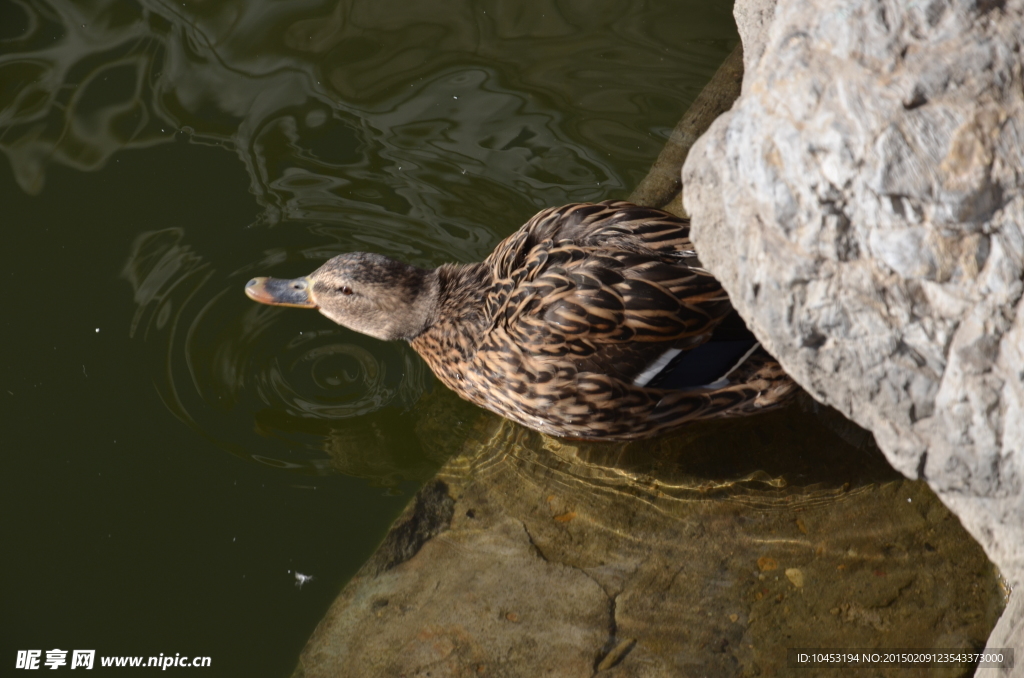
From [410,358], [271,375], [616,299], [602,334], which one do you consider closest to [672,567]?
[602,334]

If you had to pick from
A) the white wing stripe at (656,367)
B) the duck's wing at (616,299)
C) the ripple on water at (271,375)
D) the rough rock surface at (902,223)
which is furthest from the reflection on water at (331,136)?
the rough rock surface at (902,223)

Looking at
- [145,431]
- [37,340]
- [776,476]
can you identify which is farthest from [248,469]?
[776,476]

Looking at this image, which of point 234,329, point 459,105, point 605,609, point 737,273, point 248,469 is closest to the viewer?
point 737,273

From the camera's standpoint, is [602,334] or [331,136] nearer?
[602,334]

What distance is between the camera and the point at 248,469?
4.14m

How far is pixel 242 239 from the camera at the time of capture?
4848 mm

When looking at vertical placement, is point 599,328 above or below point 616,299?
below

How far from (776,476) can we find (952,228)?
1.93 metres

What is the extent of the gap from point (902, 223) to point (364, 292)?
280 centimetres

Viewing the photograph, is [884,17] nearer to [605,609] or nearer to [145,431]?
[605,609]

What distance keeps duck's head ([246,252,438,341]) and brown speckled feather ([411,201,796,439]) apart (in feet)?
1.41

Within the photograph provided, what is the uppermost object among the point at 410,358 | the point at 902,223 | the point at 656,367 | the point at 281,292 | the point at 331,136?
the point at 902,223

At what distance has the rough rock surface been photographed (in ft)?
6.98

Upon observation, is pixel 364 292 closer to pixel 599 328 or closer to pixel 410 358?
pixel 410 358
